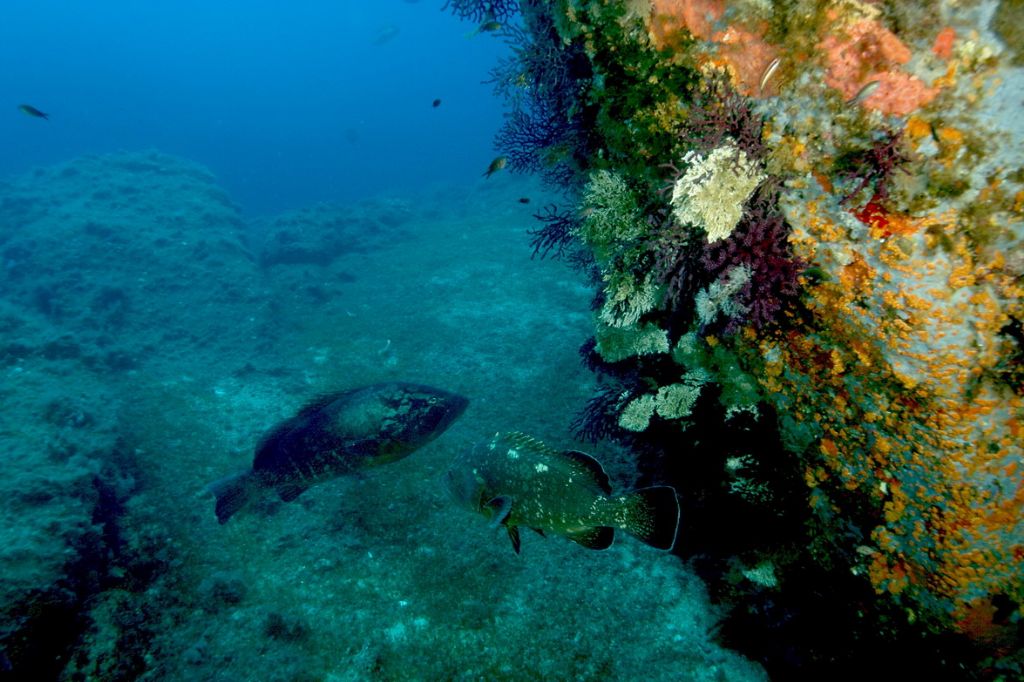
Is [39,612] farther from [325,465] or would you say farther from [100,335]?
[100,335]

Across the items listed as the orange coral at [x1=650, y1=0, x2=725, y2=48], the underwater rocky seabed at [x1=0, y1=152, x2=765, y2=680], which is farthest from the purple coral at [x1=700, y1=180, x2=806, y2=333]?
the underwater rocky seabed at [x1=0, y1=152, x2=765, y2=680]

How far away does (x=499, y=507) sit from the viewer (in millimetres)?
3242

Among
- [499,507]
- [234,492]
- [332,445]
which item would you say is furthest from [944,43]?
[234,492]

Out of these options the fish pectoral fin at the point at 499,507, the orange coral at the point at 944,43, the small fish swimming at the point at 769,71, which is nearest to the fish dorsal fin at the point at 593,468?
the fish pectoral fin at the point at 499,507

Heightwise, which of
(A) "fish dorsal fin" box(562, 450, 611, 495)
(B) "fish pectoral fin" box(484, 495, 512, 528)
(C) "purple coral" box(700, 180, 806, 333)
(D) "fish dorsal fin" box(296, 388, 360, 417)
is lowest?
(D) "fish dorsal fin" box(296, 388, 360, 417)

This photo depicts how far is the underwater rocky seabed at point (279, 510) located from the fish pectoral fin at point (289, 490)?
0.32 metres

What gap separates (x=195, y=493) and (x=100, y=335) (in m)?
7.05

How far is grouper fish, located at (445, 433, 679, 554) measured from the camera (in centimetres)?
275

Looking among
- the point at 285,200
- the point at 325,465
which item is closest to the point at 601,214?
the point at 325,465

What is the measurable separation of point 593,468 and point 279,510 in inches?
155

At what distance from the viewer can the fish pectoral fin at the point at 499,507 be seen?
2857mm

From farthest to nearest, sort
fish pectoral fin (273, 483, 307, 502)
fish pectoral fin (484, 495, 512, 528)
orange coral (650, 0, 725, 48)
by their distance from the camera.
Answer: fish pectoral fin (273, 483, 307, 502)
fish pectoral fin (484, 495, 512, 528)
orange coral (650, 0, 725, 48)

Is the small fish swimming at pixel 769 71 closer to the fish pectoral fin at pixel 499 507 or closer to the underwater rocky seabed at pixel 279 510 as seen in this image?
the fish pectoral fin at pixel 499 507

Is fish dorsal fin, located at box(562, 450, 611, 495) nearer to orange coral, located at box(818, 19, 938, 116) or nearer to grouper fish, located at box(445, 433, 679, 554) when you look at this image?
grouper fish, located at box(445, 433, 679, 554)
